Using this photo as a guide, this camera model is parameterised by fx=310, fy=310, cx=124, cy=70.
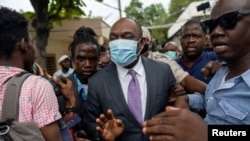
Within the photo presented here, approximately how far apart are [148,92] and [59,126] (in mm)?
672

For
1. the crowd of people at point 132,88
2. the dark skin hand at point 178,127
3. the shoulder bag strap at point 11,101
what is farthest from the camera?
the shoulder bag strap at point 11,101

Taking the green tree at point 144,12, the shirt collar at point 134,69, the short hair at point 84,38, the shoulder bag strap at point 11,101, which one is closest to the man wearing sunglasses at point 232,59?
the shirt collar at point 134,69

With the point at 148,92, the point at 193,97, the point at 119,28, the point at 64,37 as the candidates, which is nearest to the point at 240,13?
the point at 193,97

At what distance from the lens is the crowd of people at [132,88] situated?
1332 millimetres

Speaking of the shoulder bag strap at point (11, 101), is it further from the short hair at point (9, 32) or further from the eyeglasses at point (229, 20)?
the eyeglasses at point (229, 20)

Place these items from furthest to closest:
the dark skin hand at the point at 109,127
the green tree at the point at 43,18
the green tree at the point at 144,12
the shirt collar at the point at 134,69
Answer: the green tree at the point at 144,12
the green tree at the point at 43,18
the shirt collar at the point at 134,69
the dark skin hand at the point at 109,127

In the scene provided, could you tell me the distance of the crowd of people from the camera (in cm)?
133

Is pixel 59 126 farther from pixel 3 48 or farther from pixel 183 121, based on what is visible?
pixel 183 121

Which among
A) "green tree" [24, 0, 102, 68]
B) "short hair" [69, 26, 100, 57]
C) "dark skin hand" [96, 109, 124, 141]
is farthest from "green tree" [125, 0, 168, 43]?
"dark skin hand" [96, 109, 124, 141]

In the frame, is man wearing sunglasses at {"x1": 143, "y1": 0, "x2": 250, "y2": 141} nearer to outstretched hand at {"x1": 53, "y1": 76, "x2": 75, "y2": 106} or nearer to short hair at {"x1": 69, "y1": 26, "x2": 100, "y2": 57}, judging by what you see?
outstretched hand at {"x1": 53, "y1": 76, "x2": 75, "y2": 106}

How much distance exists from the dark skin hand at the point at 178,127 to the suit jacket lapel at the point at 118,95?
3.76 ft

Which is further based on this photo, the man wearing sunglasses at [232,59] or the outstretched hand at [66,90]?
the outstretched hand at [66,90]

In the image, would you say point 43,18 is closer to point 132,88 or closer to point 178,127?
point 132,88

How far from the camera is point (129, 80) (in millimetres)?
2207
